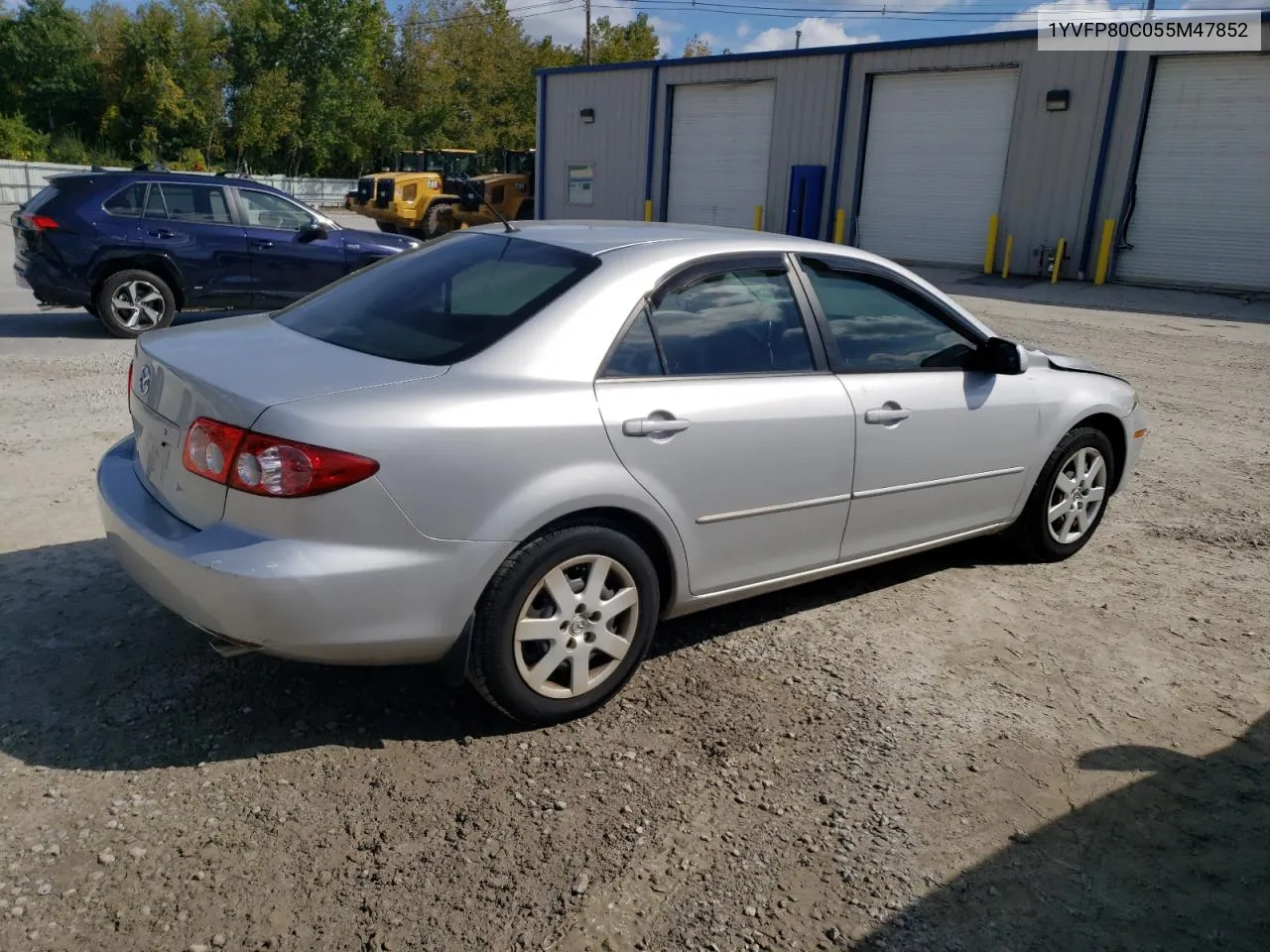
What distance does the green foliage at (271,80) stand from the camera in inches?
2275

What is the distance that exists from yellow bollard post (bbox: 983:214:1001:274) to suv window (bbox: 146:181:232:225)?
16.2 metres

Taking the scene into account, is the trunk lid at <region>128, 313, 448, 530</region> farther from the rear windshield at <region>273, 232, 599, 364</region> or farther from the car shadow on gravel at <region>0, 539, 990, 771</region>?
the car shadow on gravel at <region>0, 539, 990, 771</region>

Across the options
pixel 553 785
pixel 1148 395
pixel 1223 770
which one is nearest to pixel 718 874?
pixel 553 785

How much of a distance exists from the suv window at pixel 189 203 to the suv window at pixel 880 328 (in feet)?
26.1

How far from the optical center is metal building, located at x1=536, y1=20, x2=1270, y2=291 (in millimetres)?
19438

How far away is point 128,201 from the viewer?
9.91 metres

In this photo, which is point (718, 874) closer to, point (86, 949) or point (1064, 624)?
point (86, 949)

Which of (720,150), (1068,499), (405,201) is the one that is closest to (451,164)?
(405,201)

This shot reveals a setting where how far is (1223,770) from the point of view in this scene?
133 inches

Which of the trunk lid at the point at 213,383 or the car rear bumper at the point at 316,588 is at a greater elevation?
the trunk lid at the point at 213,383

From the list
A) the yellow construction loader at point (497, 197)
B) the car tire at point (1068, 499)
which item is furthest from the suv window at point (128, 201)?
the yellow construction loader at point (497, 197)

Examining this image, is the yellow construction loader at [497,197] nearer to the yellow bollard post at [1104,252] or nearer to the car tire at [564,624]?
the yellow bollard post at [1104,252]

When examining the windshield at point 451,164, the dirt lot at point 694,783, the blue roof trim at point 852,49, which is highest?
the blue roof trim at point 852,49

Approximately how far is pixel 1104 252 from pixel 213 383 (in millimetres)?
20576
